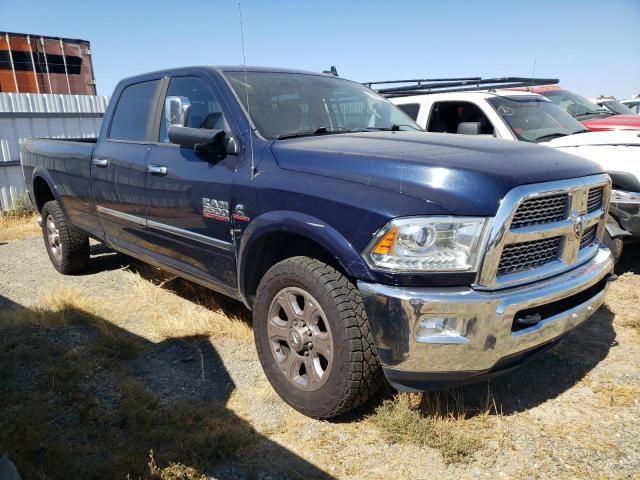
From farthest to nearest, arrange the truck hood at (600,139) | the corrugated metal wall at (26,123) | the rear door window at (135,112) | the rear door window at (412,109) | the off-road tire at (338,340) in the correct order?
the corrugated metal wall at (26,123)
the rear door window at (412,109)
the truck hood at (600,139)
the rear door window at (135,112)
the off-road tire at (338,340)

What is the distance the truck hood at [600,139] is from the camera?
4.51 m

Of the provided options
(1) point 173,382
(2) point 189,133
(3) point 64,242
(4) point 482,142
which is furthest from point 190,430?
(3) point 64,242

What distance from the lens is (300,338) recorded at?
265cm

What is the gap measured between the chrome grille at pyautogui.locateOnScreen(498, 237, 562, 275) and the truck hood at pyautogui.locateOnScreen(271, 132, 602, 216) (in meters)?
0.26

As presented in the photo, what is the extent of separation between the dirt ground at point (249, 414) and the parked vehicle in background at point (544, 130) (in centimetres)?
83

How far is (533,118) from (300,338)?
4357 millimetres

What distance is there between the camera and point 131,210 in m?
3.98

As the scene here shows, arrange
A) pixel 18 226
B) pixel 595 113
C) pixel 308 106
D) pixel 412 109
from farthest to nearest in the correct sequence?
pixel 18 226, pixel 595 113, pixel 412 109, pixel 308 106

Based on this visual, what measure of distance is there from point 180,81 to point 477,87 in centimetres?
483

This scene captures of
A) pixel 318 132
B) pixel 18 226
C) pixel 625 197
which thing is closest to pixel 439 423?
pixel 318 132

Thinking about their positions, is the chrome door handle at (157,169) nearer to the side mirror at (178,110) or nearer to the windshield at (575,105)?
the side mirror at (178,110)

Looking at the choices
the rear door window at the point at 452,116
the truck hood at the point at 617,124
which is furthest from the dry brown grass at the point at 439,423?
the truck hood at the point at 617,124

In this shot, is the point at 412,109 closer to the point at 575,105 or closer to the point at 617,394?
the point at 575,105

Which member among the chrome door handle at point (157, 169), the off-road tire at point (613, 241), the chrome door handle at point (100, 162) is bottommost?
the off-road tire at point (613, 241)
